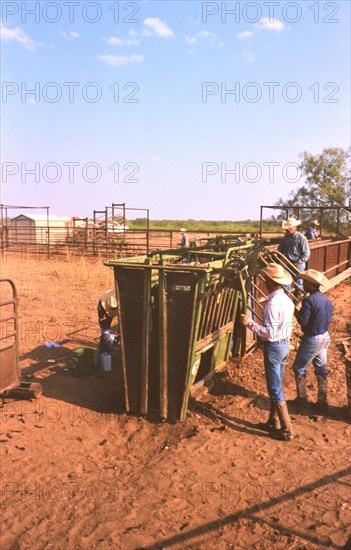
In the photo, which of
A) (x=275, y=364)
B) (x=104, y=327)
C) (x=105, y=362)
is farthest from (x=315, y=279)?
(x=105, y=362)

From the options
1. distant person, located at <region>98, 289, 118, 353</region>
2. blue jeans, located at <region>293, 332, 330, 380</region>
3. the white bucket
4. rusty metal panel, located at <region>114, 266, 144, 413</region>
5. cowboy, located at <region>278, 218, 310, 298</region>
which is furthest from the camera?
cowboy, located at <region>278, 218, 310, 298</region>

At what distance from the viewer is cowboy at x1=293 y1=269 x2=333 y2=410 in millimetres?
5258

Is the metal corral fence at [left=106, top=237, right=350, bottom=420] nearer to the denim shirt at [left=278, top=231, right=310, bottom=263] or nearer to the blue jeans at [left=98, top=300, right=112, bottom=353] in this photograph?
the blue jeans at [left=98, top=300, right=112, bottom=353]

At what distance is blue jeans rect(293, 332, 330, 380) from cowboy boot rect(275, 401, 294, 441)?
2.64ft

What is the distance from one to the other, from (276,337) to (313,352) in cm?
79

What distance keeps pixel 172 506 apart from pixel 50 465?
130 centimetres

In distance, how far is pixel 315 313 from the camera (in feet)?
17.2

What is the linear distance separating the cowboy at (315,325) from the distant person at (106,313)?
7.95 feet

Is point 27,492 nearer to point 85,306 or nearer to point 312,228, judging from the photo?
point 85,306

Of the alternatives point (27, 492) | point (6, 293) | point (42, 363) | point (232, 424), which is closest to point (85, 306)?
point (6, 293)

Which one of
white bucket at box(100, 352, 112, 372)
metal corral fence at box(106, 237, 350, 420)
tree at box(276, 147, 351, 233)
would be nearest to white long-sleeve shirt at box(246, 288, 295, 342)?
metal corral fence at box(106, 237, 350, 420)

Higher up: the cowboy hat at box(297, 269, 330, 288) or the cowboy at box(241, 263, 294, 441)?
the cowboy hat at box(297, 269, 330, 288)

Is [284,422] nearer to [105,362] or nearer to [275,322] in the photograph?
[275,322]

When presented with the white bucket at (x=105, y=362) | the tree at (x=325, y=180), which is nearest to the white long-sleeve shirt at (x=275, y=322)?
the white bucket at (x=105, y=362)
